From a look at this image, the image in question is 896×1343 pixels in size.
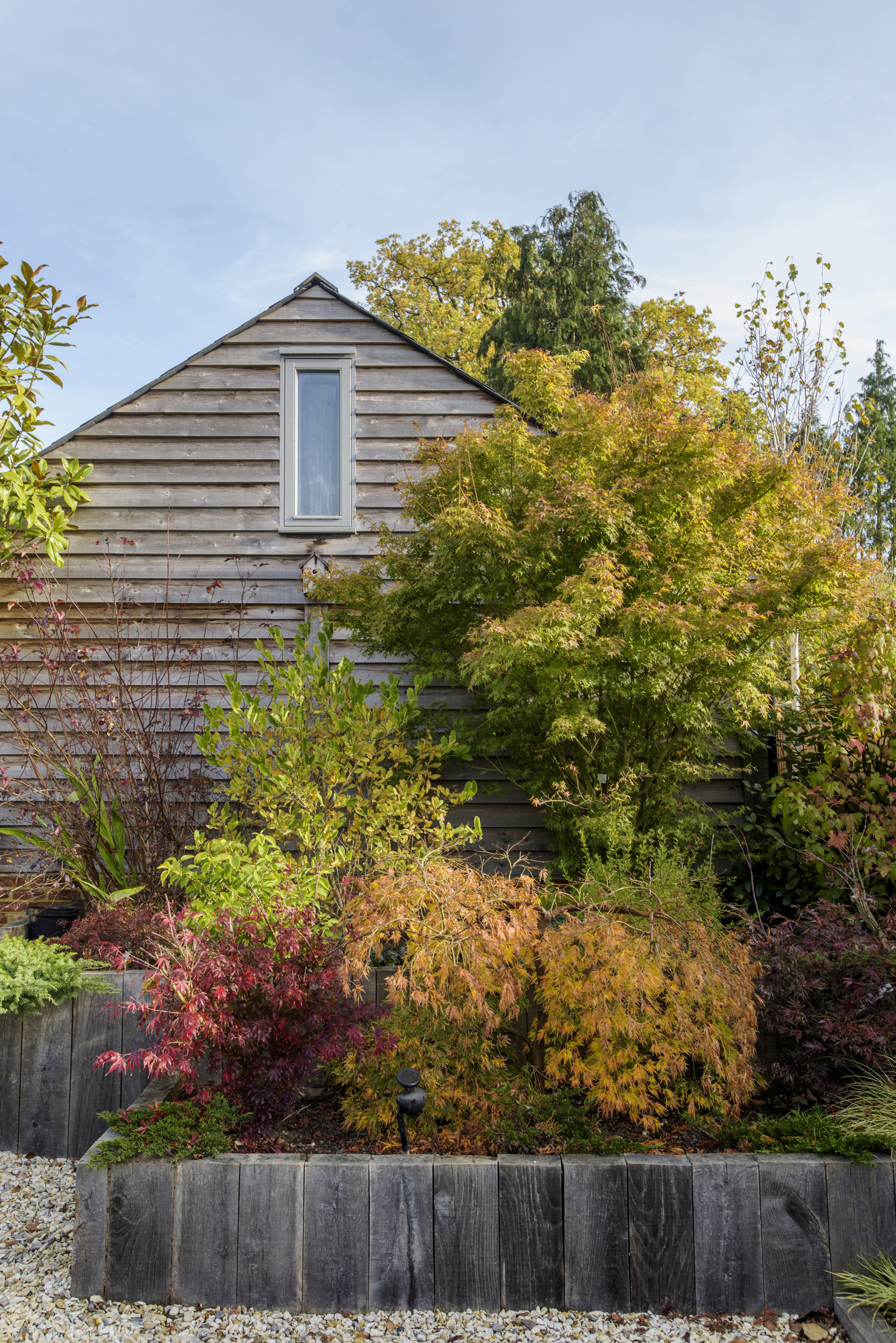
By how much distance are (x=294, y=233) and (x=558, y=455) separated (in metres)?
5.62

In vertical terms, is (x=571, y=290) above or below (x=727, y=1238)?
above

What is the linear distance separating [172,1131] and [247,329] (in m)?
5.95

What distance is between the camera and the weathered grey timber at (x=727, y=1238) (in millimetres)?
2424

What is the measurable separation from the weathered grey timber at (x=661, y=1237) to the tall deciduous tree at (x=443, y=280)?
1919 cm

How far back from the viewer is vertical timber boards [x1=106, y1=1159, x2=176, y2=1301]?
2473 mm

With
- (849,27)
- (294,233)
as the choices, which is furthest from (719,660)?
(294,233)

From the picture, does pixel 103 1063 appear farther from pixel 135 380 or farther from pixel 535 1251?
pixel 135 380

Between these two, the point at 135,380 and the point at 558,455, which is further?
the point at 135,380

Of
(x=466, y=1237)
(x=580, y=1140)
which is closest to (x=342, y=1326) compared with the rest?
(x=466, y=1237)

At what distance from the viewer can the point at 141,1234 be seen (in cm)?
249

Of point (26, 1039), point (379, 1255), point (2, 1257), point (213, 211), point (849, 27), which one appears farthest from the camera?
point (213, 211)

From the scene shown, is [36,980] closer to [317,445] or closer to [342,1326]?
[342,1326]

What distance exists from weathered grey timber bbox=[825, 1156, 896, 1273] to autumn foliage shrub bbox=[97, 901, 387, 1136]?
62.1 inches

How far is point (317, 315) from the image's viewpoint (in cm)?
658
